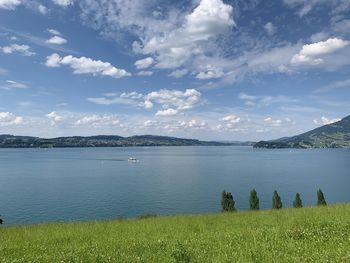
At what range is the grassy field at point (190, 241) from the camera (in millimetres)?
9867

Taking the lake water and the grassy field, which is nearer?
the grassy field

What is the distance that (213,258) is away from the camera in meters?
9.65

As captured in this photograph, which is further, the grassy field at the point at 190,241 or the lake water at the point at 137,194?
the lake water at the point at 137,194

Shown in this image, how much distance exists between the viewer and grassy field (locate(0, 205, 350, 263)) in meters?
9.87

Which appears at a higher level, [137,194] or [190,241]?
[190,241]

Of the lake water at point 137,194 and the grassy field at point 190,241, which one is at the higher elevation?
the grassy field at point 190,241

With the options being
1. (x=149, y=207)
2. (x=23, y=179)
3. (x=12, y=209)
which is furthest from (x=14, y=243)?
(x=23, y=179)

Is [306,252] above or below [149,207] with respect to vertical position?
above

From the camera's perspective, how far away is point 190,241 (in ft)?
40.8

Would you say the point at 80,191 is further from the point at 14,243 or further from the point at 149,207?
the point at 14,243

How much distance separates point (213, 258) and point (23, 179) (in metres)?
167

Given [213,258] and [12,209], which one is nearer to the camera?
[213,258]

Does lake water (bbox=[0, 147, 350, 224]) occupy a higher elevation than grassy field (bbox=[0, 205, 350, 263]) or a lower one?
lower

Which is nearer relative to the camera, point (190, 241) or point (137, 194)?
point (190, 241)
